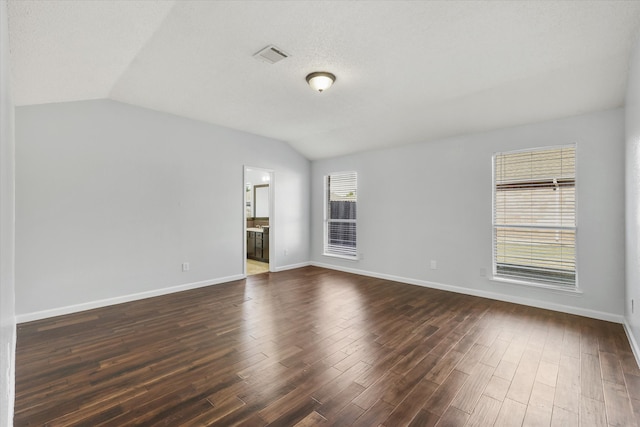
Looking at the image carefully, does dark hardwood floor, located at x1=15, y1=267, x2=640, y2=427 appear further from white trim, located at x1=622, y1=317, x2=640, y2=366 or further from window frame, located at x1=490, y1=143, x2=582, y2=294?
window frame, located at x1=490, y1=143, x2=582, y2=294

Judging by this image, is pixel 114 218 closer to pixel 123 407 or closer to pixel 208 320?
pixel 208 320

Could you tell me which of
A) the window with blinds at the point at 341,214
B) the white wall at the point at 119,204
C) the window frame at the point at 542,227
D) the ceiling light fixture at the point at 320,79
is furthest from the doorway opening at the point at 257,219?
the window frame at the point at 542,227

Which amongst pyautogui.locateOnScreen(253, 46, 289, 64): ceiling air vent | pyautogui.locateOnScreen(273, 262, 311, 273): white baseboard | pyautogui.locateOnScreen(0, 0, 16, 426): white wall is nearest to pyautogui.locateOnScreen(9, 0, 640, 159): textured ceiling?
pyautogui.locateOnScreen(253, 46, 289, 64): ceiling air vent

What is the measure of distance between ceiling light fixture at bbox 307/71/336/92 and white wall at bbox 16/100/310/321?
2.53 meters

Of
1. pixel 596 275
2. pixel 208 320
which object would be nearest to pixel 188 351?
pixel 208 320

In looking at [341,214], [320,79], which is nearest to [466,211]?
[341,214]

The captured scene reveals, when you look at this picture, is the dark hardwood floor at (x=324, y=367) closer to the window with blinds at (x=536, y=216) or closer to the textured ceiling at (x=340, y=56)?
the window with blinds at (x=536, y=216)

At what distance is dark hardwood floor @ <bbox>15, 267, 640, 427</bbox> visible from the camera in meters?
1.89

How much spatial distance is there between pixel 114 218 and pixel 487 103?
5.11 metres

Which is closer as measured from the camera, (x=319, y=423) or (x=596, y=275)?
(x=319, y=423)

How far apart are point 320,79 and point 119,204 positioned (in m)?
3.15

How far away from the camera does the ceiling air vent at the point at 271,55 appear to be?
2641 mm

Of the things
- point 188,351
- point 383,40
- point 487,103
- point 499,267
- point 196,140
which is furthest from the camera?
point 196,140

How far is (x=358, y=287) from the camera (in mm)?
4941
